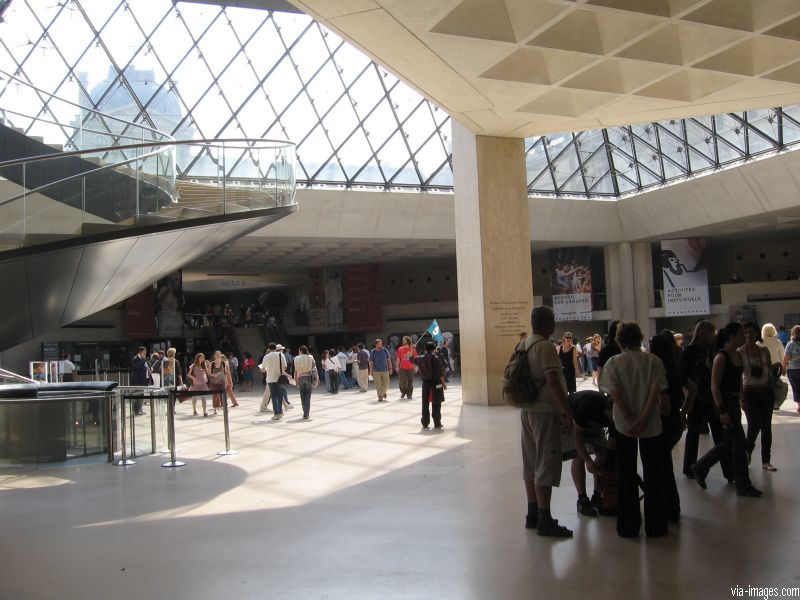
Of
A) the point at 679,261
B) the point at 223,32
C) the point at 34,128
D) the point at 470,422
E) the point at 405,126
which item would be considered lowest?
the point at 470,422

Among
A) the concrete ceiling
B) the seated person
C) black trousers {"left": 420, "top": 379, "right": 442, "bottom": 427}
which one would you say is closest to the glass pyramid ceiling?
the concrete ceiling

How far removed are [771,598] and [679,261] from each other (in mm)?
29182

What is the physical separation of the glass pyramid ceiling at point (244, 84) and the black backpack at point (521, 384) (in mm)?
24266

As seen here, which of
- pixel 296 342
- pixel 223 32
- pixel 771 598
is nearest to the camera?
pixel 771 598

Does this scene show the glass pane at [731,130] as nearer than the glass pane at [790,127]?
No

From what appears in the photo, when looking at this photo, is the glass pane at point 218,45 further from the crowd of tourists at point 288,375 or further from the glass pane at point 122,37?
the crowd of tourists at point 288,375

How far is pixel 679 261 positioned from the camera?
3122 cm

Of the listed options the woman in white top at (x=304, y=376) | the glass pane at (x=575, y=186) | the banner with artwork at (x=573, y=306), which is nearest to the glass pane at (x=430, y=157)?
the glass pane at (x=575, y=186)

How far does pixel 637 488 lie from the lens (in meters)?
5.27

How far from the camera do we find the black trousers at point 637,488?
206 inches

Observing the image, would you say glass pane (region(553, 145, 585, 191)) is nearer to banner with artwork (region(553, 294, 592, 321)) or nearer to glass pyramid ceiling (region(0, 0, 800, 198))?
glass pyramid ceiling (region(0, 0, 800, 198))

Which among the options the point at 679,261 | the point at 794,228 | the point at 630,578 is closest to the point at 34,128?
the point at 630,578

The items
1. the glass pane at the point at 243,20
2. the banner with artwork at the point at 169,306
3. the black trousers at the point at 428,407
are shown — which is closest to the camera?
the black trousers at the point at 428,407

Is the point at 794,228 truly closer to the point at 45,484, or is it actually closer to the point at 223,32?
the point at 223,32
